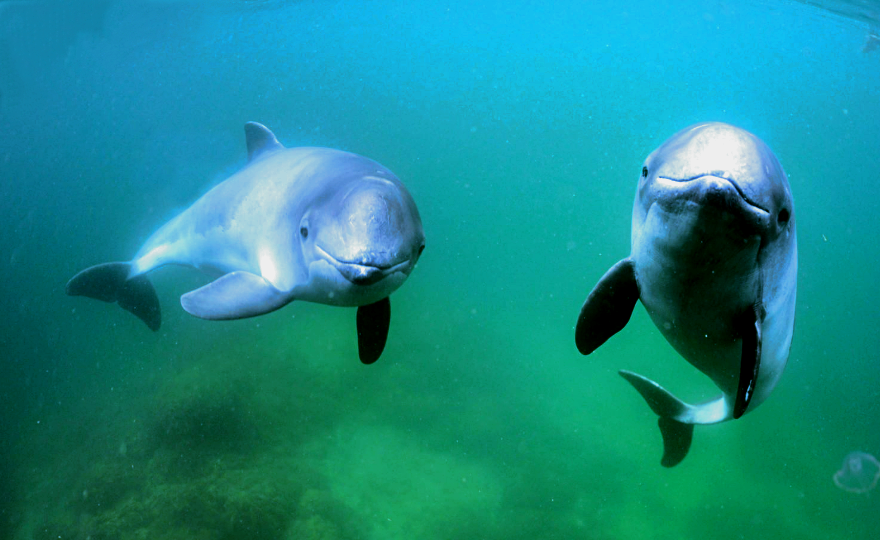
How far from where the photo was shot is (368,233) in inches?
119

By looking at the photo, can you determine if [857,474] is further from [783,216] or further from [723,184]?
[723,184]

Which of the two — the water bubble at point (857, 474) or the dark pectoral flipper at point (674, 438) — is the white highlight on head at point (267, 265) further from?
the water bubble at point (857, 474)

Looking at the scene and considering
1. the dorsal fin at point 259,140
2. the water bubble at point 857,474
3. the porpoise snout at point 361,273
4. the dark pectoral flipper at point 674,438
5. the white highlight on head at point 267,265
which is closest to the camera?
the porpoise snout at point 361,273

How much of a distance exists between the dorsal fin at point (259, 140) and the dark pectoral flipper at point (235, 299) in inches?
95.4

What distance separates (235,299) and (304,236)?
2.46 ft

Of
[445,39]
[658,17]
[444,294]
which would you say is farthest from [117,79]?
[658,17]

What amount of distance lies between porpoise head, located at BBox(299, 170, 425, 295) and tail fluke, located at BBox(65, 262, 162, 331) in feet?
17.8

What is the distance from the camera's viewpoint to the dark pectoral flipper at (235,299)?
3668 millimetres

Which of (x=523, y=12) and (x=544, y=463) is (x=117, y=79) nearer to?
(x=523, y=12)

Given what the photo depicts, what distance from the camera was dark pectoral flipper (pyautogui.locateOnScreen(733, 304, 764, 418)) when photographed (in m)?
2.78

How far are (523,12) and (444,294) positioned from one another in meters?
26.8

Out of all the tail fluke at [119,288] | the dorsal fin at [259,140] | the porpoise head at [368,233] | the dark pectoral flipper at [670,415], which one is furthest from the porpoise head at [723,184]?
the tail fluke at [119,288]

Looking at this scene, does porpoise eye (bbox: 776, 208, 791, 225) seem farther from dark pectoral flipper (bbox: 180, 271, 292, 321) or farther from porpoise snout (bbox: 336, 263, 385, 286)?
dark pectoral flipper (bbox: 180, 271, 292, 321)

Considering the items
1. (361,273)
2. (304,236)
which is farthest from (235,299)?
(361,273)
